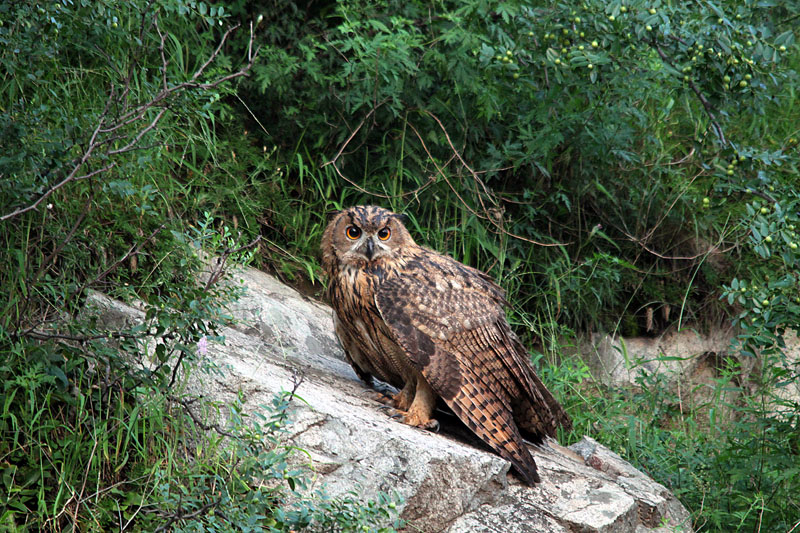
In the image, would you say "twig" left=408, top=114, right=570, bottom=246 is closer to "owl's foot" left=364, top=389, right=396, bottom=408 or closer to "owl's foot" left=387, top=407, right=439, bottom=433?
"owl's foot" left=364, top=389, right=396, bottom=408

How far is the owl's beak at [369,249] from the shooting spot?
3678 millimetres

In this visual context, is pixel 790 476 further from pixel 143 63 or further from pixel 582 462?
pixel 143 63

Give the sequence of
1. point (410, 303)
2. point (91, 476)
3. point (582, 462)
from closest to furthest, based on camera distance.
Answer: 1. point (91, 476)
2. point (410, 303)
3. point (582, 462)

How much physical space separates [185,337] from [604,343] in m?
3.51

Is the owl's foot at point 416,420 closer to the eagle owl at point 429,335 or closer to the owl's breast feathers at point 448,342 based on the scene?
the eagle owl at point 429,335


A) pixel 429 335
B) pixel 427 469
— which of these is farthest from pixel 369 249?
pixel 427 469

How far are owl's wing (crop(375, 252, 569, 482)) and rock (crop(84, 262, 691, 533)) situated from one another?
141 mm

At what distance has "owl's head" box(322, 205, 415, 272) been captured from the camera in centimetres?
372

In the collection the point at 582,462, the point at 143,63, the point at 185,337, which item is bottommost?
the point at 582,462

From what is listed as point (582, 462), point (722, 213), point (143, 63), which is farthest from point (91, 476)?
point (722, 213)

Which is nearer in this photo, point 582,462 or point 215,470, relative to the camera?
point 215,470

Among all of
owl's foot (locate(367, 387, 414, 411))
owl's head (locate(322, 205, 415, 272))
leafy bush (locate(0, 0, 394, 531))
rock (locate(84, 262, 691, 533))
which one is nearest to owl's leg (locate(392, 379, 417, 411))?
owl's foot (locate(367, 387, 414, 411))

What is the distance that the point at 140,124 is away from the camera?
13.9ft

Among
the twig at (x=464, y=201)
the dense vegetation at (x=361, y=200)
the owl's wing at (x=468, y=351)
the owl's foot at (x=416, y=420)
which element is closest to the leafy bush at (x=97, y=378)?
the dense vegetation at (x=361, y=200)
